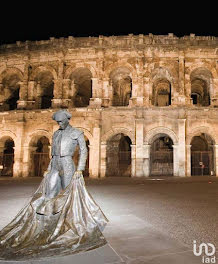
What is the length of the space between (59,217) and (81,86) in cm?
1684

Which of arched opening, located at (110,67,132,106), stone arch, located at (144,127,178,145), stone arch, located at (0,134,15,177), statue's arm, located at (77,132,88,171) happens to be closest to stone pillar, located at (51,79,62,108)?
arched opening, located at (110,67,132,106)

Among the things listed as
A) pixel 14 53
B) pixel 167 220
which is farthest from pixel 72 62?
pixel 167 220

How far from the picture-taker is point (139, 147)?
15.6 m

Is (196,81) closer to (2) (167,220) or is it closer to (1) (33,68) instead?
(1) (33,68)

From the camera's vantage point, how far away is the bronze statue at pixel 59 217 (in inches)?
122

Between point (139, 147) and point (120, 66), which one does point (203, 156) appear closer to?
point (139, 147)

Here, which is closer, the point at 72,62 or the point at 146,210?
the point at 146,210

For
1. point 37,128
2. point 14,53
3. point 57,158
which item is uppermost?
point 14,53

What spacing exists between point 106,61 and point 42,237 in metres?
15.0

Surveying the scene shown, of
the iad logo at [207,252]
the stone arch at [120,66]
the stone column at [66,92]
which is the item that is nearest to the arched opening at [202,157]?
the stone arch at [120,66]

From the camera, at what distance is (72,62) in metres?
17.2

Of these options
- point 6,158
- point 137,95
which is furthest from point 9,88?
point 137,95

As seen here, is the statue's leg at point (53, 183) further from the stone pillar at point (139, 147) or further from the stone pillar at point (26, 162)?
the stone pillar at point (26, 162)

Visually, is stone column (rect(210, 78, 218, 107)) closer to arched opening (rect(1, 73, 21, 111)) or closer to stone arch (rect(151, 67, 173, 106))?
stone arch (rect(151, 67, 173, 106))
